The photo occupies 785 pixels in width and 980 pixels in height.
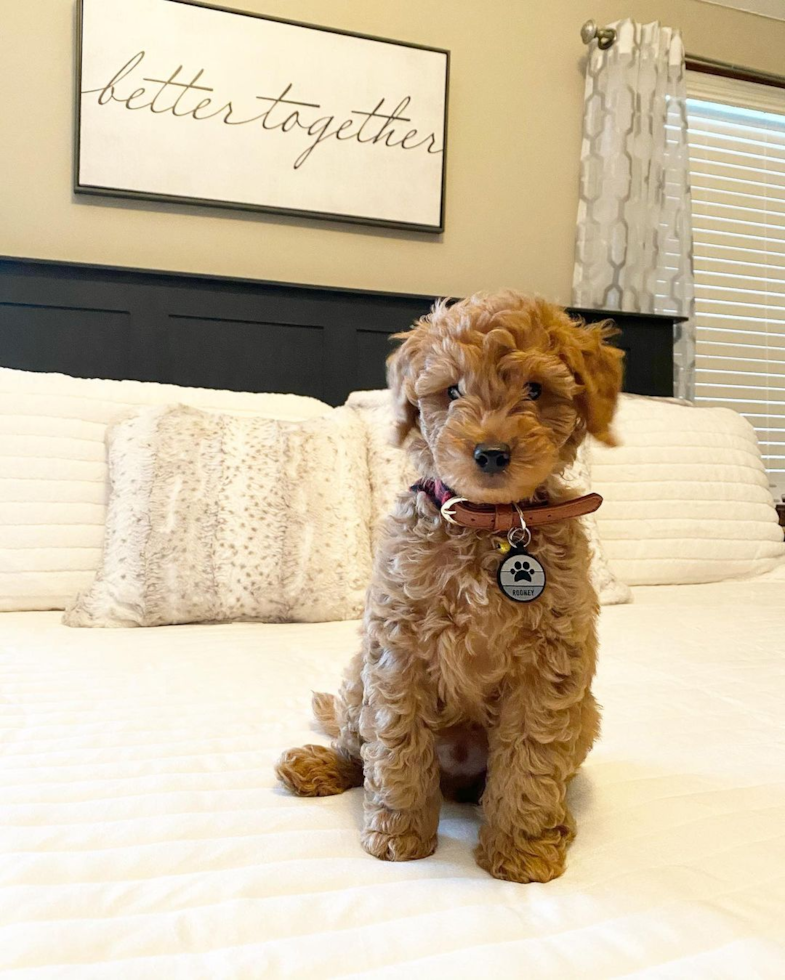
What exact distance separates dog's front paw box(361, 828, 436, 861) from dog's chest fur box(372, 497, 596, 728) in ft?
0.38

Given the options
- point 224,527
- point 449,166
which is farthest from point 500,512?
point 449,166

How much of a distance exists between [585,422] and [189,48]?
6.84ft

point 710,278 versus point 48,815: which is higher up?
point 710,278

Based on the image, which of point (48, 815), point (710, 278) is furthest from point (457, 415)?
point (710, 278)

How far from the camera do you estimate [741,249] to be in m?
3.32

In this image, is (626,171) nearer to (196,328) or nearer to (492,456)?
(196,328)

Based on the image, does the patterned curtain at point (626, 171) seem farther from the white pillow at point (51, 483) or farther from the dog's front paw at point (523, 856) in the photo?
the dog's front paw at point (523, 856)

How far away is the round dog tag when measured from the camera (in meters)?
0.80

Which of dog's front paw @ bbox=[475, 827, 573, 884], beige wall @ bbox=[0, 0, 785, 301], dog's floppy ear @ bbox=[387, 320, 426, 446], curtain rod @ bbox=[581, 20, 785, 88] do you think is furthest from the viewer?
curtain rod @ bbox=[581, 20, 785, 88]

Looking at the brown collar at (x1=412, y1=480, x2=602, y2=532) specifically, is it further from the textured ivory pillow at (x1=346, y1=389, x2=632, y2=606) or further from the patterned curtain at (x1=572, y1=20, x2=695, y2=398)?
the patterned curtain at (x1=572, y1=20, x2=695, y2=398)

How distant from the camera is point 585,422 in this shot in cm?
88

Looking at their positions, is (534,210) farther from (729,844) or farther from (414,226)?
(729,844)

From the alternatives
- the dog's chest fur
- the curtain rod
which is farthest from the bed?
the curtain rod

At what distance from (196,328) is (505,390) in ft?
5.59
